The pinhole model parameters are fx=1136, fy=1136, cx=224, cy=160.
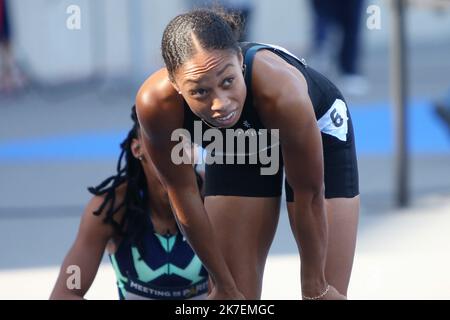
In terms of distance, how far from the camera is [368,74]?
1333cm

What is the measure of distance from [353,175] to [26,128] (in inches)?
278

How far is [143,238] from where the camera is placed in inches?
179

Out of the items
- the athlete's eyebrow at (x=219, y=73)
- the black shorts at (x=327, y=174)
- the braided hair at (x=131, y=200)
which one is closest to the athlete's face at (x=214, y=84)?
the athlete's eyebrow at (x=219, y=73)

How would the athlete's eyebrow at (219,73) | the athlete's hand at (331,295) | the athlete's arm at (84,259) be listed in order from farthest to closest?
1. the athlete's arm at (84,259)
2. the athlete's hand at (331,295)
3. the athlete's eyebrow at (219,73)

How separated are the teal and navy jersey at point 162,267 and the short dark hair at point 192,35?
115 centimetres

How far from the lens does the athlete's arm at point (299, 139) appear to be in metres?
3.58

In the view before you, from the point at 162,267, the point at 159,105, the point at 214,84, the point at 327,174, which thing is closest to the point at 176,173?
the point at 159,105

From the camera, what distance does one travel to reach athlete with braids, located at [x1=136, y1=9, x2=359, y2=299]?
11.5 ft

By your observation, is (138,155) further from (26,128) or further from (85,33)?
(85,33)

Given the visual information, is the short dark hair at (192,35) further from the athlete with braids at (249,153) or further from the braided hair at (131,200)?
the braided hair at (131,200)

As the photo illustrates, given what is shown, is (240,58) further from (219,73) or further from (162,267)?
(162,267)

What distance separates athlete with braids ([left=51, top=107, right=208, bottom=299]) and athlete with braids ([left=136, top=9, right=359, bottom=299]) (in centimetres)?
41
